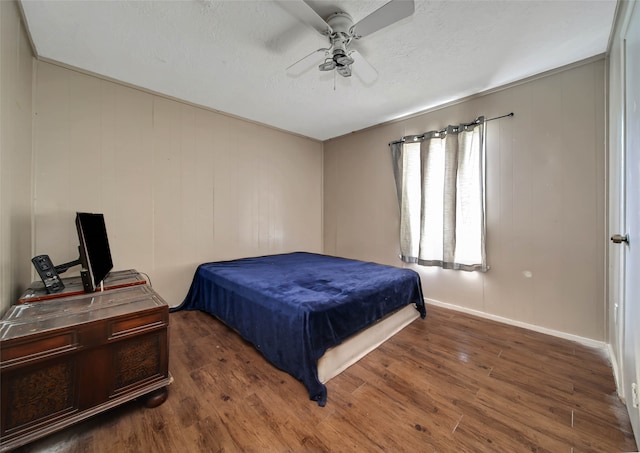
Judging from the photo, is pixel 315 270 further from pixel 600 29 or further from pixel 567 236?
pixel 600 29

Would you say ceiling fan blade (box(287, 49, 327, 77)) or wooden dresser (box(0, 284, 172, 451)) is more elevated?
ceiling fan blade (box(287, 49, 327, 77))

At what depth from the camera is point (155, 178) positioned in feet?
9.12

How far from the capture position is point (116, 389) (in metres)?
1.30

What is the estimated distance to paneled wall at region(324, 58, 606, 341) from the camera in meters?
2.14

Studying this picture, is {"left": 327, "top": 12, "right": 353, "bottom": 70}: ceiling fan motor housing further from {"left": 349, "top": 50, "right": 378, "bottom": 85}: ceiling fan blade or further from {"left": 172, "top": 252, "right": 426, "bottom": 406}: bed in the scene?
{"left": 172, "top": 252, "right": 426, "bottom": 406}: bed

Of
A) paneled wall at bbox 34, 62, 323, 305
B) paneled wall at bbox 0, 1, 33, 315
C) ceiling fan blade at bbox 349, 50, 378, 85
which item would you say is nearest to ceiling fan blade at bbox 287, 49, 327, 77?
ceiling fan blade at bbox 349, 50, 378, 85

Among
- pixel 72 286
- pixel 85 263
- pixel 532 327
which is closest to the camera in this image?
pixel 85 263

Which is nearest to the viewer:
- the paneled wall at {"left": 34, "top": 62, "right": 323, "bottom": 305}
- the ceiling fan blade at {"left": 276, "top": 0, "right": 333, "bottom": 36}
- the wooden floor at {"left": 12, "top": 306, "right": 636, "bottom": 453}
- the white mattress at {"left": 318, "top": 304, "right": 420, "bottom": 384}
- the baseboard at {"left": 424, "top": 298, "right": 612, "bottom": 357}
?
the wooden floor at {"left": 12, "top": 306, "right": 636, "bottom": 453}

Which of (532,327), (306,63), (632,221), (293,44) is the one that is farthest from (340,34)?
(532,327)

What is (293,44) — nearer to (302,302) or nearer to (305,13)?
(305,13)

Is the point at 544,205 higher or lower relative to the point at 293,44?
lower

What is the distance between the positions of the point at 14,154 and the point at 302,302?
2.20 m

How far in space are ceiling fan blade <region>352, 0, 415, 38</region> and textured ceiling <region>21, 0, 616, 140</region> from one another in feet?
0.48

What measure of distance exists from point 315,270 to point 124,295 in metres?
1.75
